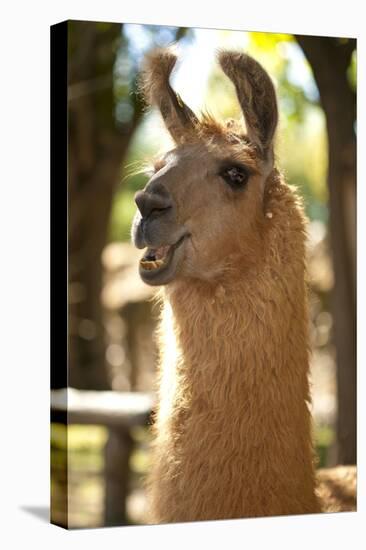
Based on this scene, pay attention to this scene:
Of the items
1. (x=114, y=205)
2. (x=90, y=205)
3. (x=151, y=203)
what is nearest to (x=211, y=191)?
(x=151, y=203)

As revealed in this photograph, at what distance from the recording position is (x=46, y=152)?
435 centimetres

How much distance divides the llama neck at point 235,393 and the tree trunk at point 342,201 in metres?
1.53

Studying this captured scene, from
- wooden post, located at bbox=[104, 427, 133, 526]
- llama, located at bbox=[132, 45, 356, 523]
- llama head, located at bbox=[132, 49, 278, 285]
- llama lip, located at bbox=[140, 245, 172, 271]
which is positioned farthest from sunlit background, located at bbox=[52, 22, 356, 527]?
llama lip, located at bbox=[140, 245, 172, 271]

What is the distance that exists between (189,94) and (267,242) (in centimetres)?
117

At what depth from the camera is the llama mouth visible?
3.79 m

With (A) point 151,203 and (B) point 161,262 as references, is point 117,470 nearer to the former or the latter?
(B) point 161,262

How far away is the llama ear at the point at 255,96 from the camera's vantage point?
397cm

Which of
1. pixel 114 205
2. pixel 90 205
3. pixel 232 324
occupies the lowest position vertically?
pixel 232 324

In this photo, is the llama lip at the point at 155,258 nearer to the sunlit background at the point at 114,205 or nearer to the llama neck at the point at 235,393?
the llama neck at the point at 235,393

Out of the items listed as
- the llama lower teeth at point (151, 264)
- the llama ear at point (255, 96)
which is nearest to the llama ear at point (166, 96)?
the llama ear at point (255, 96)

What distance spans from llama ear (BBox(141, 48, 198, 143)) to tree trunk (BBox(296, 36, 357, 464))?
50.1 inches

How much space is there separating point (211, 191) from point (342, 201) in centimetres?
206

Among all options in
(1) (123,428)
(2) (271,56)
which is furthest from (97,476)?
(2) (271,56)

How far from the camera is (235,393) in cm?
384
